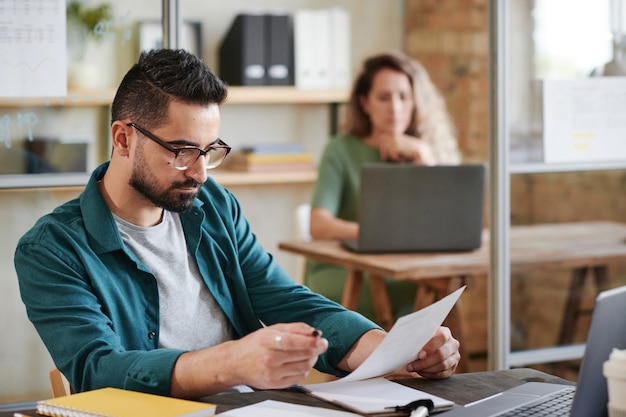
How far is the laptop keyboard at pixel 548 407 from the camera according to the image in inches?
55.9

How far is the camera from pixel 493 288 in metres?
3.13

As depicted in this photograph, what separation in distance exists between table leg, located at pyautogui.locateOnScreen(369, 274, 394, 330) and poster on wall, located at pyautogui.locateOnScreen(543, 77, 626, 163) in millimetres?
706

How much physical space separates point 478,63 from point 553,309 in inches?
59.3

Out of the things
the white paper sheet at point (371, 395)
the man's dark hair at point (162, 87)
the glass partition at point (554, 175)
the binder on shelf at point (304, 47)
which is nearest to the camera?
the white paper sheet at point (371, 395)

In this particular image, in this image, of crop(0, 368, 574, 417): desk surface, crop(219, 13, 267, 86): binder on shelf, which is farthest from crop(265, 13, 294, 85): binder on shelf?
crop(0, 368, 574, 417): desk surface

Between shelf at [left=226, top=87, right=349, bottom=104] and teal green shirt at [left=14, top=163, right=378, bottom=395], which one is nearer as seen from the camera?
teal green shirt at [left=14, top=163, right=378, bottom=395]

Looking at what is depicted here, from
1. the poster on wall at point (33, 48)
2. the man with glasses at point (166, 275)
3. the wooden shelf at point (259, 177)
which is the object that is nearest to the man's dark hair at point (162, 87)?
the man with glasses at point (166, 275)

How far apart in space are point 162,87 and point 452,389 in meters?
0.74

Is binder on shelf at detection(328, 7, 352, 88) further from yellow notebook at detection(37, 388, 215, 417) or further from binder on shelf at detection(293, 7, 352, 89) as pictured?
yellow notebook at detection(37, 388, 215, 417)

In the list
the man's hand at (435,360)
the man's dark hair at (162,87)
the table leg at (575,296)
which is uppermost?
the man's dark hair at (162,87)

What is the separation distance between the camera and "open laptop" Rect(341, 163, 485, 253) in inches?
120

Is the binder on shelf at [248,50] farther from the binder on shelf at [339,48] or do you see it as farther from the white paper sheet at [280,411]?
the white paper sheet at [280,411]

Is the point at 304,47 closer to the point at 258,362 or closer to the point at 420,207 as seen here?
the point at 420,207

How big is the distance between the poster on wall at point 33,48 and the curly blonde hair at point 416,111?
1.56m
